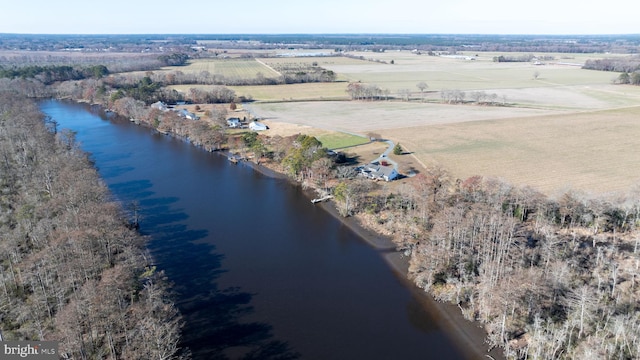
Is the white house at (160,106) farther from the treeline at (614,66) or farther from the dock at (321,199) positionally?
the treeline at (614,66)

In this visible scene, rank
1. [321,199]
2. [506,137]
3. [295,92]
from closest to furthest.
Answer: [321,199] < [506,137] < [295,92]

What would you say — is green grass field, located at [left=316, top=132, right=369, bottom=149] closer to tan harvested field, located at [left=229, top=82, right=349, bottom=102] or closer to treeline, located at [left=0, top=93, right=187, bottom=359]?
treeline, located at [left=0, top=93, right=187, bottom=359]

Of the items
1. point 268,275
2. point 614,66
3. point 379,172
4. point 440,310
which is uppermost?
point 614,66

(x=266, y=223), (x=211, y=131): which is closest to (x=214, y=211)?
(x=266, y=223)

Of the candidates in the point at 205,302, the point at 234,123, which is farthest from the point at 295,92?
the point at 205,302

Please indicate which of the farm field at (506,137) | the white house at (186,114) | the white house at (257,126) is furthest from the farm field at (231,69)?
the white house at (257,126)

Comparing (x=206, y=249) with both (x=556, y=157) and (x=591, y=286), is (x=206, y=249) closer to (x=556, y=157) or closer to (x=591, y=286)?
(x=591, y=286)

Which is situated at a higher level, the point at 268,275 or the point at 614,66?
Result: the point at 614,66

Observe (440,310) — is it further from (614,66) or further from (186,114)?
(614,66)
